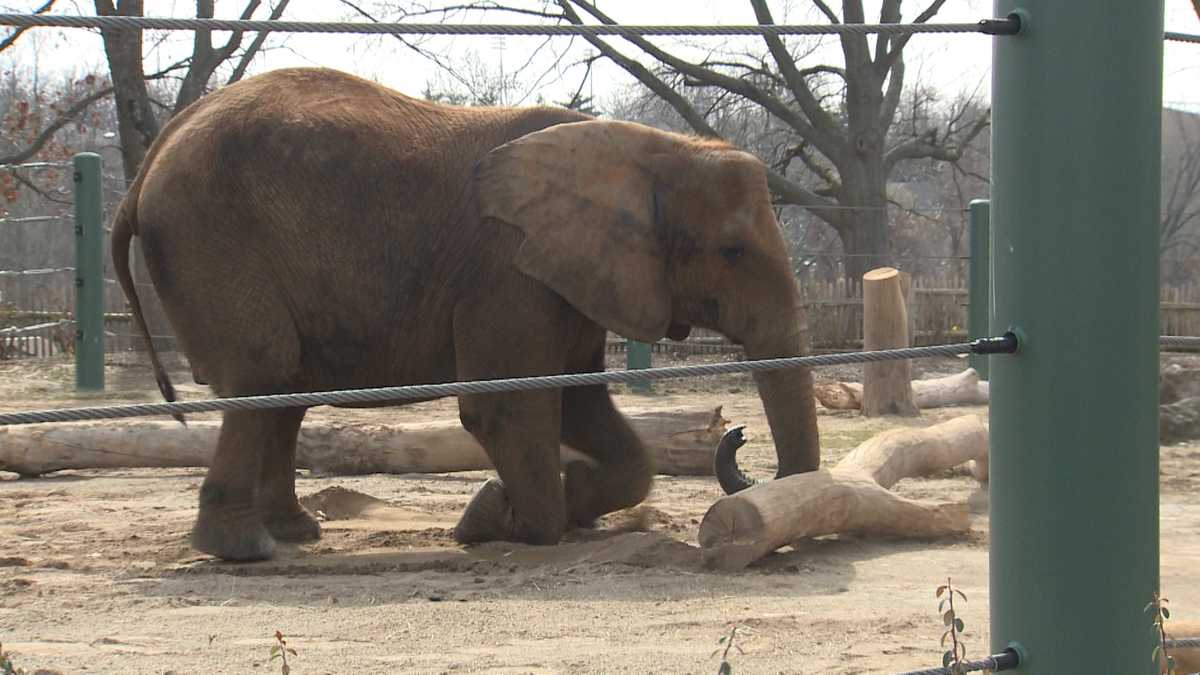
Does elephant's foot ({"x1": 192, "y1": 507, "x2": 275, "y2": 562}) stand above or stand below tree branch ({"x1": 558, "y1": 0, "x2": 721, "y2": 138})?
below

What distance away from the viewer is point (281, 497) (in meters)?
6.32

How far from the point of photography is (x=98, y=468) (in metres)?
8.31

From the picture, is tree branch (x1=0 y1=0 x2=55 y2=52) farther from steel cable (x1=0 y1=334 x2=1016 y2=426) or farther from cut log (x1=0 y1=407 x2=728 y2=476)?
steel cable (x1=0 y1=334 x2=1016 y2=426)

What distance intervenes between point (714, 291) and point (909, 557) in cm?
142

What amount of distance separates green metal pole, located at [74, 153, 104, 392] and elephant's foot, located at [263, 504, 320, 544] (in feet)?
25.5

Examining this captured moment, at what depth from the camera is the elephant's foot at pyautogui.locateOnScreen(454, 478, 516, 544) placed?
19.9 feet

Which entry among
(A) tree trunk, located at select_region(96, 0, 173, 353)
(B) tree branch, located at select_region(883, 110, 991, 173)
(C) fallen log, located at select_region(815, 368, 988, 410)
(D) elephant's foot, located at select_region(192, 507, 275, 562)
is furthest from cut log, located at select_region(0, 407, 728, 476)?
(B) tree branch, located at select_region(883, 110, 991, 173)

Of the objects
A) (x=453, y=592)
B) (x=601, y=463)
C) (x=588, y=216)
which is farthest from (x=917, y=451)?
(x=453, y=592)

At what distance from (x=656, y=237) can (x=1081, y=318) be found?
425 cm

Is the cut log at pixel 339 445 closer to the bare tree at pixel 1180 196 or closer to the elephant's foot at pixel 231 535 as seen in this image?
the elephant's foot at pixel 231 535

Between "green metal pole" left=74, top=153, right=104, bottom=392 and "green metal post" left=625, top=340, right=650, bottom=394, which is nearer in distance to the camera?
"green metal pole" left=74, top=153, right=104, bottom=392

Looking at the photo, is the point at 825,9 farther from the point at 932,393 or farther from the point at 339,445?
the point at 339,445

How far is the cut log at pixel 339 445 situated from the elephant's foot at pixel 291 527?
1.74m

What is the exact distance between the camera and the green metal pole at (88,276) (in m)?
13.3
